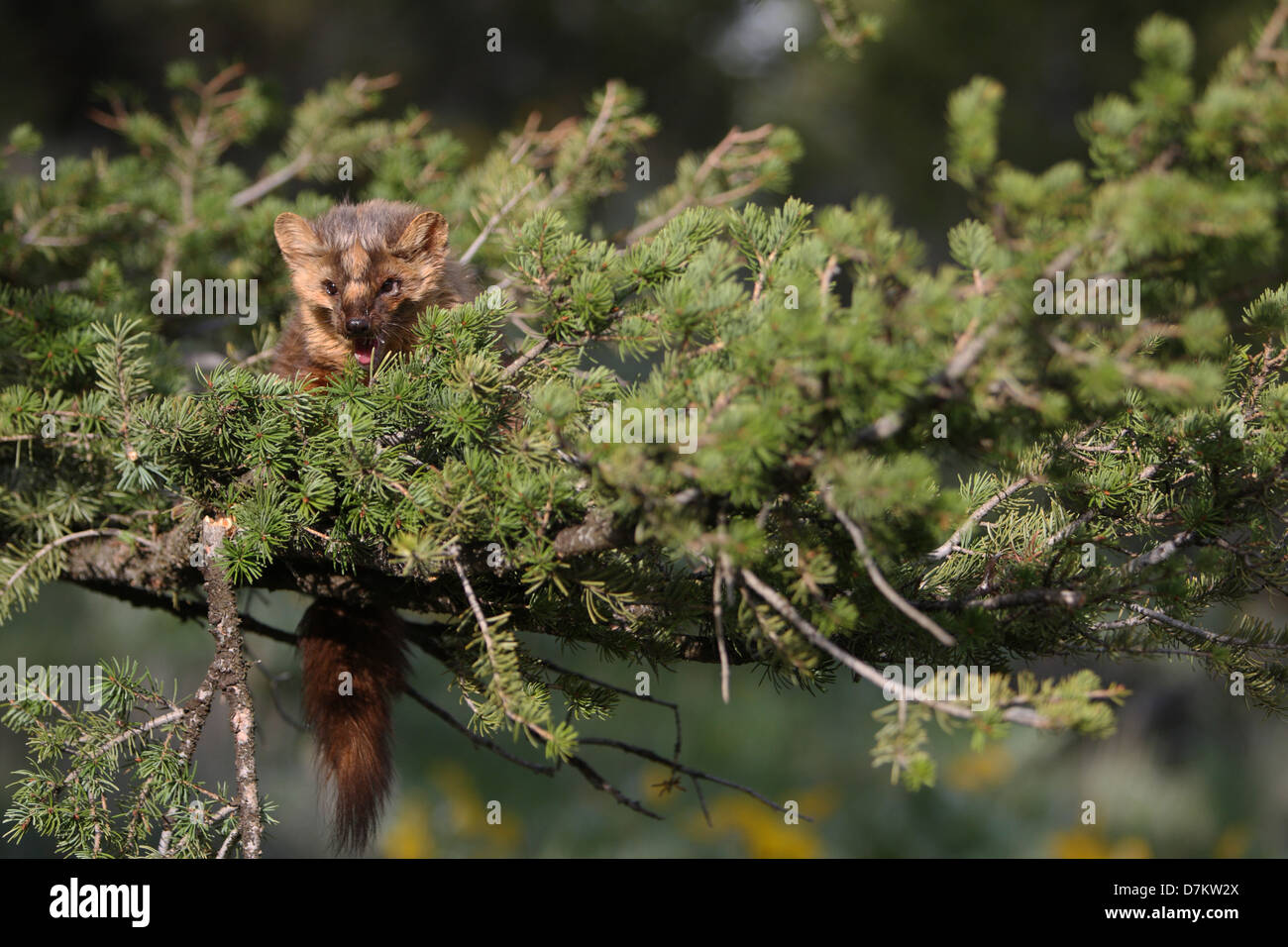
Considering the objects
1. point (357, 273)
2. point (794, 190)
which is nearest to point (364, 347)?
point (357, 273)

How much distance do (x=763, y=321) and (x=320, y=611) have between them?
1422 millimetres

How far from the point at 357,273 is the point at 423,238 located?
0.22m

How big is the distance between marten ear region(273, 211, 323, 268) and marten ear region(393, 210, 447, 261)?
0.22 meters

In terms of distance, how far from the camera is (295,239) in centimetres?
295

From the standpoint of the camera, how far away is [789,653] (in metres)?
1.51

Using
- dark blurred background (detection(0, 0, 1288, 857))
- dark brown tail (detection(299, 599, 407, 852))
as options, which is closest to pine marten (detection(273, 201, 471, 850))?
dark brown tail (detection(299, 599, 407, 852))

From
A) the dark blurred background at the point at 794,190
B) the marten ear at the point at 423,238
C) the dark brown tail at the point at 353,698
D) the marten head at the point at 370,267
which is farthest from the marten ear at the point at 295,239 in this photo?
the dark blurred background at the point at 794,190

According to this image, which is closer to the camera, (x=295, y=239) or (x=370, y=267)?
(x=370, y=267)

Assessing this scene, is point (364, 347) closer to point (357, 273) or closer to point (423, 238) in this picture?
point (357, 273)

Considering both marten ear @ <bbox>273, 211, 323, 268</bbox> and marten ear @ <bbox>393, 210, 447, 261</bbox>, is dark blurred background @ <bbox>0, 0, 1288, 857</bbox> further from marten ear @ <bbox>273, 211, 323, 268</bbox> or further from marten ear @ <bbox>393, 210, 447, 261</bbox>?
marten ear @ <bbox>393, 210, 447, 261</bbox>

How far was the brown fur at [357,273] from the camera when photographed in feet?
9.27
